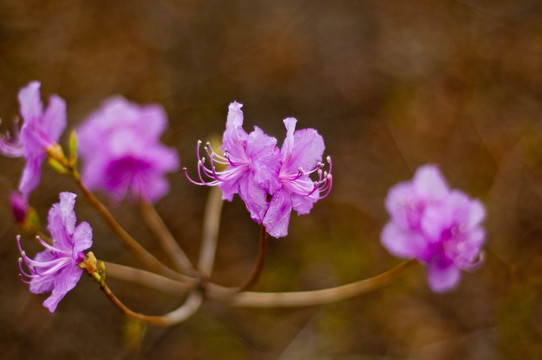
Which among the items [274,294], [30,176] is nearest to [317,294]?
[274,294]

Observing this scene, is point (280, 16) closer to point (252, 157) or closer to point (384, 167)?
point (384, 167)

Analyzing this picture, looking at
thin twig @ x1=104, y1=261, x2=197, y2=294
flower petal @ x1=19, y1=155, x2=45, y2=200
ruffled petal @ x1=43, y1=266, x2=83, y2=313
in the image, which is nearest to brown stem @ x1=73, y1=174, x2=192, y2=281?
thin twig @ x1=104, y1=261, x2=197, y2=294

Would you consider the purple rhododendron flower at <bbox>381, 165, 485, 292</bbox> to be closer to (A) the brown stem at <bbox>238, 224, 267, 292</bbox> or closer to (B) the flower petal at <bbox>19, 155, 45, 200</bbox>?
(A) the brown stem at <bbox>238, 224, 267, 292</bbox>

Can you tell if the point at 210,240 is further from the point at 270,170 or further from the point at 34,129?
the point at 270,170

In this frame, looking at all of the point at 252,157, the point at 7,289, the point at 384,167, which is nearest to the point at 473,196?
the point at 384,167

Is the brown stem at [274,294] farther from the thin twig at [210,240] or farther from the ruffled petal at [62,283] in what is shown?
the ruffled petal at [62,283]

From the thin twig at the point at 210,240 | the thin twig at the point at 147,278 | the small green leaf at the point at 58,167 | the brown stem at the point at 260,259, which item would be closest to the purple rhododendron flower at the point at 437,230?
the brown stem at the point at 260,259
